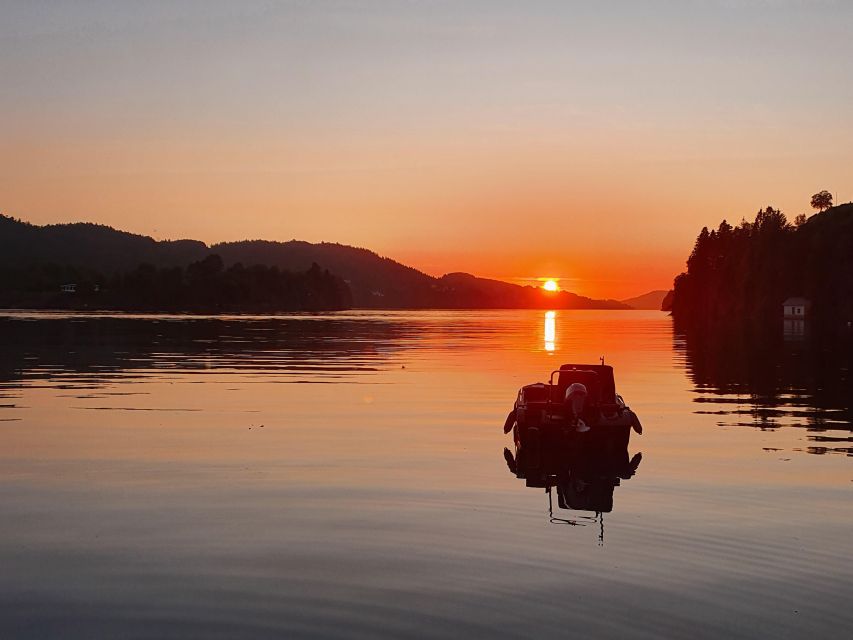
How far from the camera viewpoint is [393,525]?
22719mm

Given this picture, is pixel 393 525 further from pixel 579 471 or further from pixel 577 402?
pixel 577 402

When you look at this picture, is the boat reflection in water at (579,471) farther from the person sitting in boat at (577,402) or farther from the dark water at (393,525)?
the person sitting in boat at (577,402)

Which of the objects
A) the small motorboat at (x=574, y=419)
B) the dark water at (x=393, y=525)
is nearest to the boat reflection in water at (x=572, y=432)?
the small motorboat at (x=574, y=419)

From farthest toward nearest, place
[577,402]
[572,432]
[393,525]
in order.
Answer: [572,432] < [577,402] < [393,525]

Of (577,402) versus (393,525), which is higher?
(577,402)

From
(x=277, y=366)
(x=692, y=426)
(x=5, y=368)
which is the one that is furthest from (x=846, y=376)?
(x=5, y=368)

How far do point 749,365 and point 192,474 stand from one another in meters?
63.4

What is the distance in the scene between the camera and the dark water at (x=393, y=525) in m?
15.9

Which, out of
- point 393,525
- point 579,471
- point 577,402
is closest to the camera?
point 393,525

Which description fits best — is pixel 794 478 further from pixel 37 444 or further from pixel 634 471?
pixel 37 444

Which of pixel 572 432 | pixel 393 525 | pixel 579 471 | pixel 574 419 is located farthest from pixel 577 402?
pixel 393 525

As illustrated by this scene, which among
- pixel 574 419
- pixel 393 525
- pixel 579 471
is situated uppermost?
pixel 574 419

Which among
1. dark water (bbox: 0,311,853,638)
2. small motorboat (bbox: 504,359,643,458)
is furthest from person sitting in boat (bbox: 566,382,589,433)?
dark water (bbox: 0,311,853,638)

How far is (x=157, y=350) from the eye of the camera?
311ft
